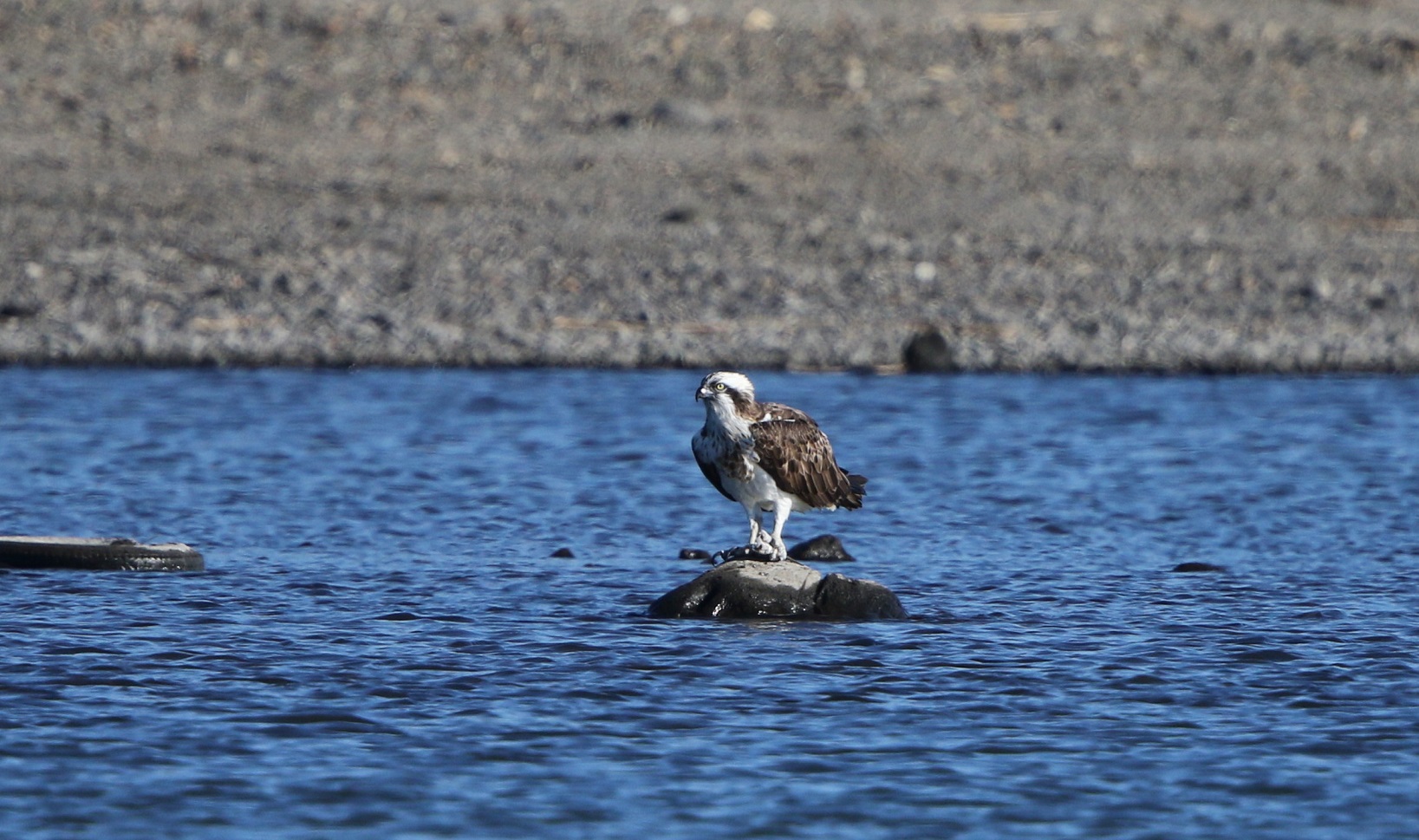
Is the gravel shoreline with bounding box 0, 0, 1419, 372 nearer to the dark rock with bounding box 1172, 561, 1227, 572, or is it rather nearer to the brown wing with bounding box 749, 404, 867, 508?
the dark rock with bounding box 1172, 561, 1227, 572

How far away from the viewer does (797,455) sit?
11.0 metres

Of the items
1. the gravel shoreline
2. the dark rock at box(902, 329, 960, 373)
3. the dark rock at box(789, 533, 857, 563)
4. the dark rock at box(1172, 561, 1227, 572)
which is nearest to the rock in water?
the dark rock at box(789, 533, 857, 563)

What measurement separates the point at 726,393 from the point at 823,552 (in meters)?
2.82

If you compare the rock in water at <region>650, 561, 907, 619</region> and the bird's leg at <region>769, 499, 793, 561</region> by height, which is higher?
the bird's leg at <region>769, 499, 793, 561</region>

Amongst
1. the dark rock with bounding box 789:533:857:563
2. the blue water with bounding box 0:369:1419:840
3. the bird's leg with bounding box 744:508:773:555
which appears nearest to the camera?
the blue water with bounding box 0:369:1419:840

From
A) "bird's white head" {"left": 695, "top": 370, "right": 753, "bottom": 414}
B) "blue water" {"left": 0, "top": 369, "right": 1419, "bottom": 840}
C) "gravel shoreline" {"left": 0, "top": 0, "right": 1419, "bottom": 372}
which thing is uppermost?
"gravel shoreline" {"left": 0, "top": 0, "right": 1419, "bottom": 372}

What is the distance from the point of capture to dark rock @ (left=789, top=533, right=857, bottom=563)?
1352 cm

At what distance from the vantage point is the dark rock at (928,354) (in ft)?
71.1

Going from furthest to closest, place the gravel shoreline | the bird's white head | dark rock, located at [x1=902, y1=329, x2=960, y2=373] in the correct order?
the gravel shoreline < dark rock, located at [x1=902, y1=329, x2=960, y2=373] < the bird's white head

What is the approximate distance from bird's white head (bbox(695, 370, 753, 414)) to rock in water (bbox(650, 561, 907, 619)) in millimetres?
918

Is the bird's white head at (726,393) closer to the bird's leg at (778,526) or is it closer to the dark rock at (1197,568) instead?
the bird's leg at (778,526)

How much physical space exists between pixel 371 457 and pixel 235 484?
155cm

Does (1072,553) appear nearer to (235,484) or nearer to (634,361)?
(235,484)

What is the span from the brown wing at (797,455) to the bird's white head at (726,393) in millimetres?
133
